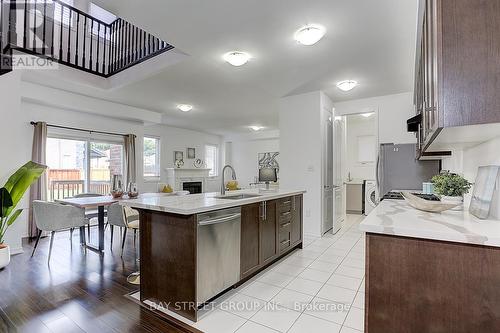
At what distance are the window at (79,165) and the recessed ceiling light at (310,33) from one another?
497 centimetres

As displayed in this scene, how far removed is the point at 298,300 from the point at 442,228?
1.54 meters

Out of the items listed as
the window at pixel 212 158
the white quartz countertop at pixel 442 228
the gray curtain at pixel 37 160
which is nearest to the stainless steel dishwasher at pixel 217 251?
the white quartz countertop at pixel 442 228

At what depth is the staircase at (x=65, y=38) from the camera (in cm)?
336

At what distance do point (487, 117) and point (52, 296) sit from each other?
3.38 meters

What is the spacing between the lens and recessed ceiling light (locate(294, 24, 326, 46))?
99.3 inches

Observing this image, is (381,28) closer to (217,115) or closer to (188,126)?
(217,115)

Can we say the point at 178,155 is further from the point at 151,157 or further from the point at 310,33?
the point at 310,33

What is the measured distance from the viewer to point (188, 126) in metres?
7.89

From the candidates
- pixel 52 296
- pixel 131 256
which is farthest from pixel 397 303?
pixel 131 256

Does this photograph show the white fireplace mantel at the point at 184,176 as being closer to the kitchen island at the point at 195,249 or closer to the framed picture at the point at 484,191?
the kitchen island at the point at 195,249

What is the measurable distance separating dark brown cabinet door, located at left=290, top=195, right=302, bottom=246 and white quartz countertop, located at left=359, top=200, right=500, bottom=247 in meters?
2.12

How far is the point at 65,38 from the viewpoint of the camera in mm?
4543

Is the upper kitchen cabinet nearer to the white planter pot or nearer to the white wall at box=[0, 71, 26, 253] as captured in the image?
the white planter pot

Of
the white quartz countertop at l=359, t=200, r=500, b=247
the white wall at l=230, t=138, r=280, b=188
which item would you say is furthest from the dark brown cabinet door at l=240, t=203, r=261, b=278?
the white wall at l=230, t=138, r=280, b=188
